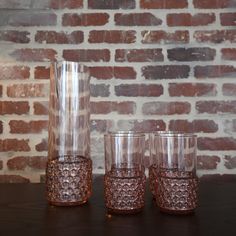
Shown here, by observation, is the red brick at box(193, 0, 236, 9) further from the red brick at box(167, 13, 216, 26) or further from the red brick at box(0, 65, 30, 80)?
the red brick at box(0, 65, 30, 80)

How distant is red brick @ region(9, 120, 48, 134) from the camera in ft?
5.15

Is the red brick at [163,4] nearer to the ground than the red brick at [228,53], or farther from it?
farther from it

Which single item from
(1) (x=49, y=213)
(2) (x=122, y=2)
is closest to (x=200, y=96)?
(2) (x=122, y=2)

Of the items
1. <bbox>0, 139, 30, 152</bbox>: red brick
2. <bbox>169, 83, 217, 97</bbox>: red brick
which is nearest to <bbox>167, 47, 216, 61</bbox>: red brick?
<bbox>169, 83, 217, 97</bbox>: red brick

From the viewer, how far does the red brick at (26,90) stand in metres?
1.57

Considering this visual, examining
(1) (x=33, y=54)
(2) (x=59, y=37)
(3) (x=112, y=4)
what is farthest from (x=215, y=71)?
(1) (x=33, y=54)

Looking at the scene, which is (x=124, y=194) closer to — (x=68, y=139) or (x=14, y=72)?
(x=68, y=139)

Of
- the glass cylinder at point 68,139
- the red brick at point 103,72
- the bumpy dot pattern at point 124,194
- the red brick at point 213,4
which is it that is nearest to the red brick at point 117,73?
the red brick at point 103,72

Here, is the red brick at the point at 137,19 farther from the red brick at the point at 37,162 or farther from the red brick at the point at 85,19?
the red brick at the point at 37,162

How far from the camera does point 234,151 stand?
156 cm

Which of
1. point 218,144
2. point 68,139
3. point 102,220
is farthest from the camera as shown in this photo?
point 218,144

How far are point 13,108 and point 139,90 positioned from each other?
1.90 feet

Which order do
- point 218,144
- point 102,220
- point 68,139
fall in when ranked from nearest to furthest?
point 102,220, point 68,139, point 218,144

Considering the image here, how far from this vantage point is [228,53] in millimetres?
1575
